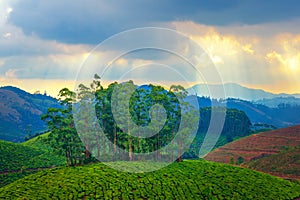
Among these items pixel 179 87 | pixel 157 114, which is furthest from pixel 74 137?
pixel 179 87

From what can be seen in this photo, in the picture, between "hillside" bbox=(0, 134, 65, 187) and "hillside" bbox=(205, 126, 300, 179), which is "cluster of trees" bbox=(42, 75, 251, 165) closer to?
"hillside" bbox=(0, 134, 65, 187)

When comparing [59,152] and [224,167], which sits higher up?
[59,152]

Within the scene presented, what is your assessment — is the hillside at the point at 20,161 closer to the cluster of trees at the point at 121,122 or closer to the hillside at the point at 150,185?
the cluster of trees at the point at 121,122

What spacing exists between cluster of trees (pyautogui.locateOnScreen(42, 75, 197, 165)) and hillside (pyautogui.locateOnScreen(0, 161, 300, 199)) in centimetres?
363

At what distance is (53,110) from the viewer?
1802 inches

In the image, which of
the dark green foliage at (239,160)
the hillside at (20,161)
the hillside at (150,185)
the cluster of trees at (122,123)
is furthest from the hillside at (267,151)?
the hillside at (20,161)

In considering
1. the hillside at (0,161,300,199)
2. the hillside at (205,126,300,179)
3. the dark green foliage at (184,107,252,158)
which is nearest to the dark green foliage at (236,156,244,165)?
the hillside at (205,126,300,179)

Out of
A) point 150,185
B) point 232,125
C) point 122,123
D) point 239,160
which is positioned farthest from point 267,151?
point 150,185

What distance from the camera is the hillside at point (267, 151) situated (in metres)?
71.9

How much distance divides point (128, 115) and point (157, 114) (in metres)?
4.08

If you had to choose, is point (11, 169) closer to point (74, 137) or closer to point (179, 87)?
point (74, 137)

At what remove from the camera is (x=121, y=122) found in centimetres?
4769

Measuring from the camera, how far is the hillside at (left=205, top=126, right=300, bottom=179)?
71875 mm

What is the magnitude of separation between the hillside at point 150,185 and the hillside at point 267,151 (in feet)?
82.1
